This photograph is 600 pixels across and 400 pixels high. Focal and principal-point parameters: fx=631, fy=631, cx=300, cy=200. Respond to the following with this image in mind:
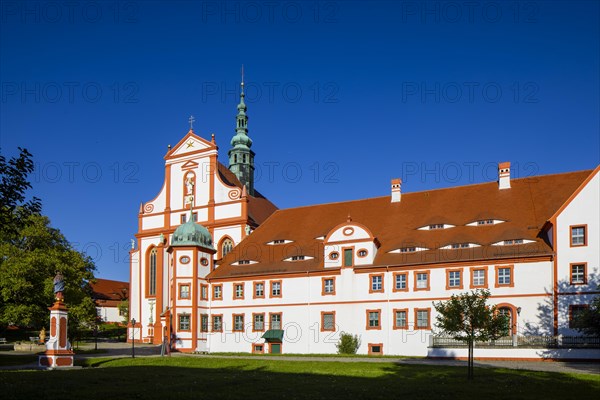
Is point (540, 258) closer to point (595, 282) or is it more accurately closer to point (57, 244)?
point (595, 282)

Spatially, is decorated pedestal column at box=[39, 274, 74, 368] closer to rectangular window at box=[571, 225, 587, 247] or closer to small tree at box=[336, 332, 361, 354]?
small tree at box=[336, 332, 361, 354]

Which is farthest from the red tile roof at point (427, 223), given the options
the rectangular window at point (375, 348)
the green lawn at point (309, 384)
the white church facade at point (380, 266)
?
the green lawn at point (309, 384)

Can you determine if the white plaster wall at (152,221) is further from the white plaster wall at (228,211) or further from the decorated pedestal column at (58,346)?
the decorated pedestal column at (58,346)

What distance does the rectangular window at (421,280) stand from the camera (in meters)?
43.3

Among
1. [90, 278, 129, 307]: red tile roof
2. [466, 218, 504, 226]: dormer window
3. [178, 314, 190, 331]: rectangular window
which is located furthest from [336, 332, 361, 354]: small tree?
[90, 278, 129, 307]: red tile roof

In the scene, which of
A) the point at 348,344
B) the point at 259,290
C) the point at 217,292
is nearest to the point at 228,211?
the point at 217,292

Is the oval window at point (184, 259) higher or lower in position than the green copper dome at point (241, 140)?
lower

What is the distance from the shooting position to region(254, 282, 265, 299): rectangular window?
162 ft

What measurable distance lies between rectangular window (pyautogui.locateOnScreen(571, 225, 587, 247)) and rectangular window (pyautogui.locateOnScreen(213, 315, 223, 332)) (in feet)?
89.3

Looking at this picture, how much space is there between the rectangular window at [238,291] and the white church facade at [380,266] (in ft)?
0.27

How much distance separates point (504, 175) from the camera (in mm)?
48562

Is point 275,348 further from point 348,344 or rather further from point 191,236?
point 191,236

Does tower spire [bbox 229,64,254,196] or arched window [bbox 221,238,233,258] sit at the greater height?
tower spire [bbox 229,64,254,196]

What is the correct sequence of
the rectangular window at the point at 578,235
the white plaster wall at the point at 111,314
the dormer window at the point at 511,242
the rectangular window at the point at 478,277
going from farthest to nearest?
1. the white plaster wall at the point at 111,314
2. the rectangular window at the point at 478,277
3. the dormer window at the point at 511,242
4. the rectangular window at the point at 578,235
